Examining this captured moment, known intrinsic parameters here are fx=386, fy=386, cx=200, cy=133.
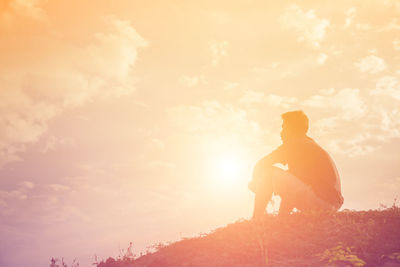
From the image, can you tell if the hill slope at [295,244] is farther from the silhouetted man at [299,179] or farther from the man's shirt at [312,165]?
the man's shirt at [312,165]

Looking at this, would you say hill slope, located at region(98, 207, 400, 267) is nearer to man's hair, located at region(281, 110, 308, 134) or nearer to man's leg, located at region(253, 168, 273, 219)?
man's leg, located at region(253, 168, 273, 219)

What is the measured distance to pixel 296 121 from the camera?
12430 millimetres

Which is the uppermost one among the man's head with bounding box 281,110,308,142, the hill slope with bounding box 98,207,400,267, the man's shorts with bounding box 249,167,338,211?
the man's head with bounding box 281,110,308,142

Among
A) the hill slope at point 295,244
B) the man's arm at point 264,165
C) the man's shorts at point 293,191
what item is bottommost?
the hill slope at point 295,244

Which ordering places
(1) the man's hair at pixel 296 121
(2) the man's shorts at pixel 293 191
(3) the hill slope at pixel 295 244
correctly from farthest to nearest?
(1) the man's hair at pixel 296 121
(2) the man's shorts at pixel 293 191
(3) the hill slope at pixel 295 244

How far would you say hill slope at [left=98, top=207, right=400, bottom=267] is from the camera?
8.53 m

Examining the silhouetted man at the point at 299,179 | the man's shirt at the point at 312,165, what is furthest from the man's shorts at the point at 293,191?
the man's shirt at the point at 312,165

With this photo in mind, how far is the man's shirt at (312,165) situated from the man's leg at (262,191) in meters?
0.51

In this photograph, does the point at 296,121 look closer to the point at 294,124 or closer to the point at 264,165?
the point at 294,124

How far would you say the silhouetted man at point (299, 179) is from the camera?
11633mm

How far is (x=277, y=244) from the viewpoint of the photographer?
963 cm

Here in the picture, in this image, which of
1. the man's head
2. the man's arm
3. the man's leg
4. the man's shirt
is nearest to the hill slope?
the man's leg

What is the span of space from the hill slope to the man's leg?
328mm

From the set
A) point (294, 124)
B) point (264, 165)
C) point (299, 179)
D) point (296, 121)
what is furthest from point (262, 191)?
point (296, 121)
